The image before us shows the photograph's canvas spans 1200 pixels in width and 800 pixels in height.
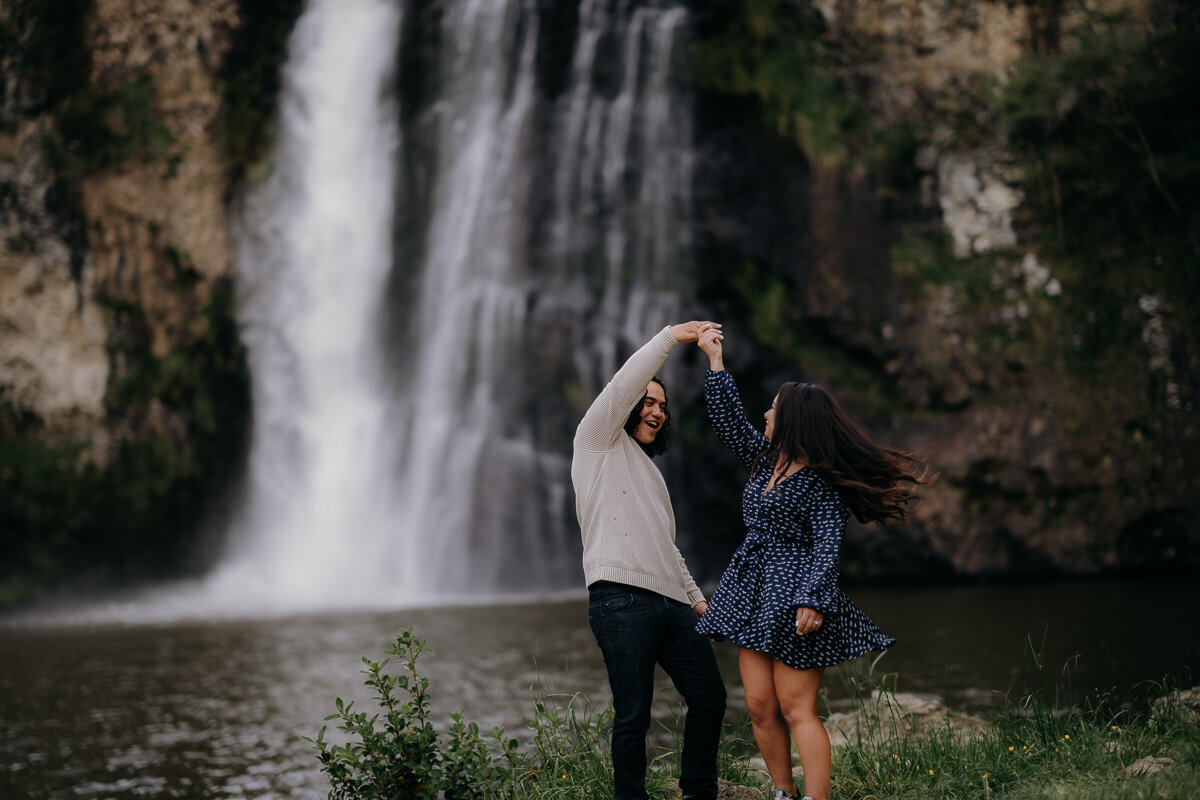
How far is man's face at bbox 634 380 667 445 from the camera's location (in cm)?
386

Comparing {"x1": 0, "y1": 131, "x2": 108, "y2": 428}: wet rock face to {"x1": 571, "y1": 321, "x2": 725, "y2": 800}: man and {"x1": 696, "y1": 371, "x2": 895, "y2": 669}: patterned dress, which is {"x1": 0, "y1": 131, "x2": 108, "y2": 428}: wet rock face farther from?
{"x1": 696, "y1": 371, "x2": 895, "y2": 669}: patterned dress

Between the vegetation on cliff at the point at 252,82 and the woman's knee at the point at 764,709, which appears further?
the vegetation on cliff at the point at 252,82

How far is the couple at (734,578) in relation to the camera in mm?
3545

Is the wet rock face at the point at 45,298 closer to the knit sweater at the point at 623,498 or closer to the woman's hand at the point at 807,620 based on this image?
the knit sweater at the point at 623,498

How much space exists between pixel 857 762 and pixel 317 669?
6319 millimetres

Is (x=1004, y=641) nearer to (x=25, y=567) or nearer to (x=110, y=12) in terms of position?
(x=25, y=567)

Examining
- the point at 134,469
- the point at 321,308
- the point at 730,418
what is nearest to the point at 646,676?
the point at 730,418

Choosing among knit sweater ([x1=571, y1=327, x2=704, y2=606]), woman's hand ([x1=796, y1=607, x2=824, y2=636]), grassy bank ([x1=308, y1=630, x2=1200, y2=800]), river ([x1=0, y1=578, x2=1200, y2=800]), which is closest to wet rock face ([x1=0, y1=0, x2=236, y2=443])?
river ([x1=0, y1=578, x2=1200, y2=800])

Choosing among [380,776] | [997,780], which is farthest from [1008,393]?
[380,776]

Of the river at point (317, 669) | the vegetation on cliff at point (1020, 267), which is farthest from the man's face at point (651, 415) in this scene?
the vegetation on cliff at point (1020, 267)

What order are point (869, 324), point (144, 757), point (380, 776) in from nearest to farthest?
point (380, 776) → point (144, 757) → point (869, 324)

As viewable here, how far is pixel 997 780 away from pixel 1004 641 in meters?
6.04

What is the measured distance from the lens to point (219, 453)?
1792 cm

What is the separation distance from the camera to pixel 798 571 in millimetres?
3680
